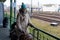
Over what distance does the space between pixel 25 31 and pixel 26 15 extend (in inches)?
14.2

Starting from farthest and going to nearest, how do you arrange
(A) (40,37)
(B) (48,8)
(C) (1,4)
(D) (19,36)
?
(B) (48,8)
(C) (1,4)
(A) (40,37)
(D) (19,36)

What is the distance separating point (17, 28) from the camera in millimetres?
3906

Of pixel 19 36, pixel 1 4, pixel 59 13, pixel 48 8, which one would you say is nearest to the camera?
pixel 19 36

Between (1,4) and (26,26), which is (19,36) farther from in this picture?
(1,4)

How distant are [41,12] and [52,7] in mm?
2326

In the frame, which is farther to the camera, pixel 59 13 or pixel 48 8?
pixel 48 8

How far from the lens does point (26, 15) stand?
4.02 meters

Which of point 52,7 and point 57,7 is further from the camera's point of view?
point 52,7

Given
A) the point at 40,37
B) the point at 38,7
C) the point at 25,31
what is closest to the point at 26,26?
the point at 25,31

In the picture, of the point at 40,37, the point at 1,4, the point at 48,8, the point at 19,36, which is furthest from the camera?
the point at 48,8

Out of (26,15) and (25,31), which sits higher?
(26,15)

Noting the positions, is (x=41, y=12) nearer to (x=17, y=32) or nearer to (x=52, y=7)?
(x=52, y=7)

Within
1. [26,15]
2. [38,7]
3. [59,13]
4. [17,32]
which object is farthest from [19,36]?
[59,13]

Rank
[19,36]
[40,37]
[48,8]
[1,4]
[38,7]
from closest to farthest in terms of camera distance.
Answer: [19,36]
[40,37]
[1,4]
[38,7]
[48,8]
